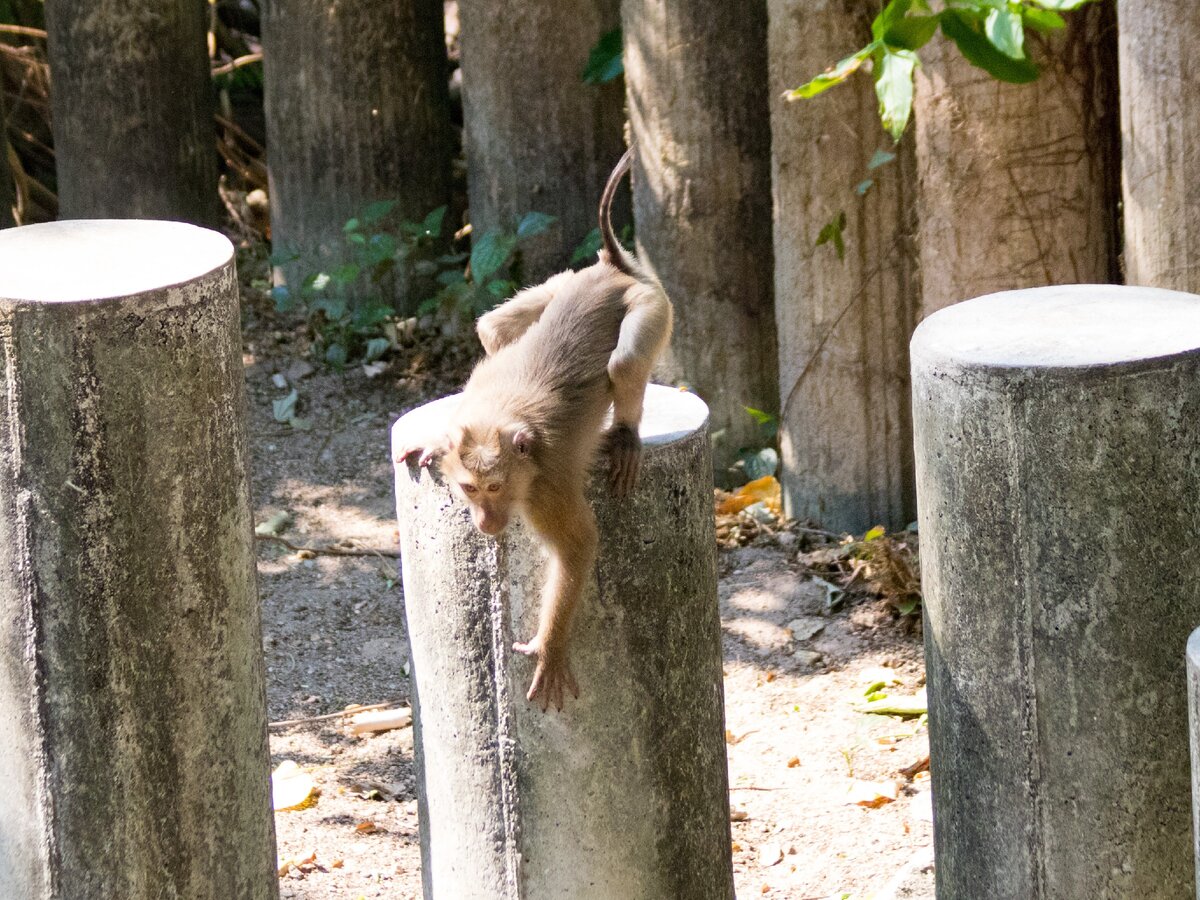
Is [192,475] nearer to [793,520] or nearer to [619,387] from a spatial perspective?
[619,387]

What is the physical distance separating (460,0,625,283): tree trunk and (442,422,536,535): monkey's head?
Answer: 4148mm

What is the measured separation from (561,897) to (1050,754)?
1200mm

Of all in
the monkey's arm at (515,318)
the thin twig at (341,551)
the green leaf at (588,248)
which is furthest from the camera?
the green leaf at (588,248)

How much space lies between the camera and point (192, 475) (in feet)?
12.9

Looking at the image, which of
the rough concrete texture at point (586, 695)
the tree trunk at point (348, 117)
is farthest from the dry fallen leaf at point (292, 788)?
the tree trunk at point (348, 117)

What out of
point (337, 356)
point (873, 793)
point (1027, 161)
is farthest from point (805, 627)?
point (337, 356)

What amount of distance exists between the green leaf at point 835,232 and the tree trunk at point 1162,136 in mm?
1474

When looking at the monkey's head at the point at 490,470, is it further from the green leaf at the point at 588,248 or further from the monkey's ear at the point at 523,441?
the green leaf at the point at 588,248

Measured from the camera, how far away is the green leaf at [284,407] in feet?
27.1

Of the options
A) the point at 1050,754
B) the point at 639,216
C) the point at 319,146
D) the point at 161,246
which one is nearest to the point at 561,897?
the point at 1050,754

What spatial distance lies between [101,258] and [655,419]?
1.40 m

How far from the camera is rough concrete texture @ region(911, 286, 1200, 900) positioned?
364cm

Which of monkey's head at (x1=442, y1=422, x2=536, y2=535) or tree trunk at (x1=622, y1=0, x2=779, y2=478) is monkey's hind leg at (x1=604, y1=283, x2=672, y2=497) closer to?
monkey's head at (x1=442, y1=422, x2=536, y2=535)

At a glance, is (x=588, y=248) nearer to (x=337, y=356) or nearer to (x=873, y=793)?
(x=337, y=356)
